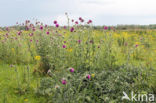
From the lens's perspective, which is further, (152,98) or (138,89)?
(138,89)

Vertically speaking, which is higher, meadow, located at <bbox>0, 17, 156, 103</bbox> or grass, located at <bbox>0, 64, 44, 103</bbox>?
meadow, located at <bbox>0, 17, 156, 103</bbox>

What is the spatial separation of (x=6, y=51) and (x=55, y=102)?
12.8 feet

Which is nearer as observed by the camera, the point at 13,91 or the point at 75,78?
the point at 75,78

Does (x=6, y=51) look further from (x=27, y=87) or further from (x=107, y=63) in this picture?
(x=107, y=63)

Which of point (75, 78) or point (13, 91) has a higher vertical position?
point (75, 78)

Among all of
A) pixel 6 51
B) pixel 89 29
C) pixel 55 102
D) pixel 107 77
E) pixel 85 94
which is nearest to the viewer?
pixel 55 102

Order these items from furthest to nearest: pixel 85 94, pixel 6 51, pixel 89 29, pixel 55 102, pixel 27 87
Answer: pixel 6 51
pixel 89 29
pixel 27 87
pixel 85 94
pixel 55 102

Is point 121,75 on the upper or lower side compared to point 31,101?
upper

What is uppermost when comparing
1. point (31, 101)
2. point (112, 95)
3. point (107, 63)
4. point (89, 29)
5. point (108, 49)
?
point (89, 29)

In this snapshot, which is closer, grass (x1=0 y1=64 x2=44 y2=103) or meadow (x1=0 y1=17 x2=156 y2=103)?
meadow (x1=0 y1=17 x2=156 y2=103)

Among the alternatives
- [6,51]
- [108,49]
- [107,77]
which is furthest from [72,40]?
[6,51]

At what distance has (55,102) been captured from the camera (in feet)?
8.45

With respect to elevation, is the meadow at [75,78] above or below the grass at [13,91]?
above

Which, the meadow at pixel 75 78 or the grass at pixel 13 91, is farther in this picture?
the grass at pixel 13 91
